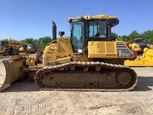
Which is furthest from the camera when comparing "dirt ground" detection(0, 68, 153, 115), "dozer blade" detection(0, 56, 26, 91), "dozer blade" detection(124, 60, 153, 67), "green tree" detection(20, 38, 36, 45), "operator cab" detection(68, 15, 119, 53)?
"green tree" detection(20, 38, 36, 45)

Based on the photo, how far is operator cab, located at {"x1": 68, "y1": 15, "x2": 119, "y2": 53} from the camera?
28.3 feet

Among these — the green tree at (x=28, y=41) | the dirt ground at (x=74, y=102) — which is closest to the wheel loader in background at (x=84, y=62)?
the dirt ground at (x=74, y=102)

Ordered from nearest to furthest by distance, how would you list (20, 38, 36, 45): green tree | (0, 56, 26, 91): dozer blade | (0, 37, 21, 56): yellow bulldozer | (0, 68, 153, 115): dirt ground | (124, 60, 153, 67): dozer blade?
(0, 68, 153, 115): dirt ground, (0, 56, 26, 91): dozer blade, (124, 60, 153, 67): dozer blade, (0, 37, 21, 56): yellow bulldozer, (20, 38, 36, 45): green tree

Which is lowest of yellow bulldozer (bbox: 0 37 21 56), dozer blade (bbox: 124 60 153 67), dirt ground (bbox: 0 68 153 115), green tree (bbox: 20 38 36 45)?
dirt ground (bbox: 0 68 153 115)

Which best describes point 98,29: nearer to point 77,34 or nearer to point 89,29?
point 89,29

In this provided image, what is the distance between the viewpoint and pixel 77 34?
28.8 feet

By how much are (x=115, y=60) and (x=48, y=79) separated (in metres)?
2.82

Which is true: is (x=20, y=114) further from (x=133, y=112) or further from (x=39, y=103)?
(x=133, y=112)

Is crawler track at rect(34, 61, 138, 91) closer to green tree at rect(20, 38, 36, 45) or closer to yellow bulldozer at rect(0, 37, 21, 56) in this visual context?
yellow bulldozer at rect(0, 37, 21, 56)

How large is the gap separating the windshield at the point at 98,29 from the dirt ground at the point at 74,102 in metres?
2.53

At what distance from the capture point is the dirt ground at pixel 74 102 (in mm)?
5281

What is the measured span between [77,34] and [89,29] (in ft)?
1.76

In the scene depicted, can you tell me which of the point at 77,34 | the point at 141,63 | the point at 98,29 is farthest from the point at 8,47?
the point at 98,29

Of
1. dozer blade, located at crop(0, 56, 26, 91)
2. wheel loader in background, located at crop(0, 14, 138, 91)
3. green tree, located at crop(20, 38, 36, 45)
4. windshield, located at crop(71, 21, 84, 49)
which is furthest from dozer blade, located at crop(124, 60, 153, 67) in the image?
green tree, located at crop(20, 38, 36, 45)
